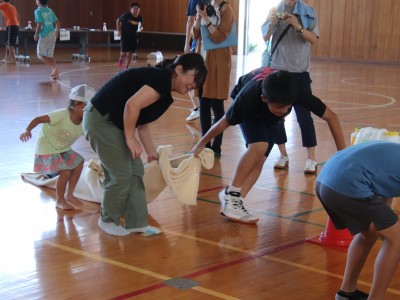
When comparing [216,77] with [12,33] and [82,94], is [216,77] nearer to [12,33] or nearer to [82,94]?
[82,94]

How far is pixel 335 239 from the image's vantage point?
4176mm

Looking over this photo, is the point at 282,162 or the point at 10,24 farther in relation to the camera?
the point at 10,24

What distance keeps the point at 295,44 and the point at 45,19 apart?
8.99 metres

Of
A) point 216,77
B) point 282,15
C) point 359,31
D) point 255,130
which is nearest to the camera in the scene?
point 255,130

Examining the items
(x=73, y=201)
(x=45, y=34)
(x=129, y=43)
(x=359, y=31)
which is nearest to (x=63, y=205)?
(x=73, y=201)

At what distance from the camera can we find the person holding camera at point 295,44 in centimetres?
616

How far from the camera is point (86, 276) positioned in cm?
356

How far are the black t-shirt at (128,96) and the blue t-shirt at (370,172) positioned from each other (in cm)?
136

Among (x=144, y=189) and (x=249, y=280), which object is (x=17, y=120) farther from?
(x=249, y=280)

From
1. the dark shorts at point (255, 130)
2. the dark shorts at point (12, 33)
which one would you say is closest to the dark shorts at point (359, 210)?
the dark shorts at point (255, 130)

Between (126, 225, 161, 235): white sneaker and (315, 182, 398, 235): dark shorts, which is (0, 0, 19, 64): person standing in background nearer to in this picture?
(126, 225, 161, 235): white sneaker

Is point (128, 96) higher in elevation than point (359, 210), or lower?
higher

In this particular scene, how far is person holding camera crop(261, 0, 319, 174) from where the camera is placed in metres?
6.16

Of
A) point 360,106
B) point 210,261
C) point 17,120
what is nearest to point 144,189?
point 210,261
